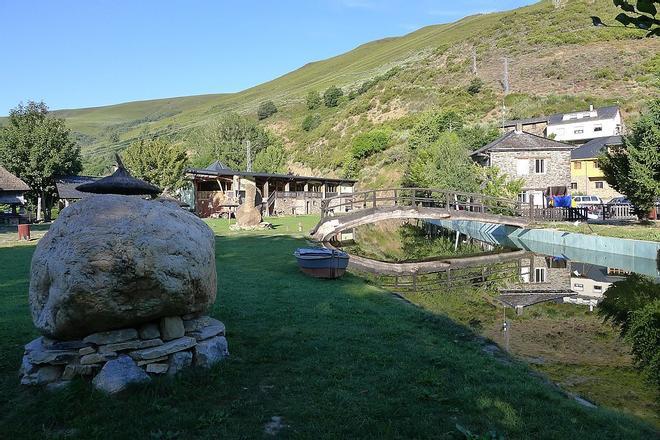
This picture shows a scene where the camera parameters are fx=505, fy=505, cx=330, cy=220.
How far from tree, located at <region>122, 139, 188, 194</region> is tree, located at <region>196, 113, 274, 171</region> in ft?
72.7

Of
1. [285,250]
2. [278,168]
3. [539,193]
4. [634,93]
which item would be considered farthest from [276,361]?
[634,93]

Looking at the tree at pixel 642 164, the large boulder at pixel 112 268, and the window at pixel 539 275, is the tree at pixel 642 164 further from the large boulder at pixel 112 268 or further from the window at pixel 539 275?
the large boulder at pixel 112 268

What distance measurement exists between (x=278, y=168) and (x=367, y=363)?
60.1 metres

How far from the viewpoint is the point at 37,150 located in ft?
129

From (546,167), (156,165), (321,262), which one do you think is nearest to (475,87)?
(546,167)

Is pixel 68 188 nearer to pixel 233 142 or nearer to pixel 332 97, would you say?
pixel 233 142

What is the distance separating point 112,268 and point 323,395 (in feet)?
8.55

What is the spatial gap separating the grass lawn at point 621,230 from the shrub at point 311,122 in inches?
2416

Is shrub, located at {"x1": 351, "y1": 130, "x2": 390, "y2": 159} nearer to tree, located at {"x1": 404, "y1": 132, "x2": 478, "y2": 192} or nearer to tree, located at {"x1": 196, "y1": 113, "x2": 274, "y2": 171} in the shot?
tree, located at {"x1": 196, "y1": 113, "x2": 274, "y2": 171}

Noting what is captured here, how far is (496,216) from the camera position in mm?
27203

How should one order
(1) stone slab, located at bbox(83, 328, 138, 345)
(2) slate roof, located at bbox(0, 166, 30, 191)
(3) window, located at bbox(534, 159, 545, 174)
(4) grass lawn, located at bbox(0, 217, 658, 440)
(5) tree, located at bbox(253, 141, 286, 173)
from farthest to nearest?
(5) tree, located at bbox(253, 141, 286, 173), (3) window, located at bbox(534, 159, 545, 174), (2) slate roof, located at bbox(0, 166, 30, 191), (1) stone slab, located at bbox(83, 328, 138, 345), (4) grass lawn, located at bbox(0, 217, 658, 440)

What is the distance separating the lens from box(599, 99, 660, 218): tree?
23.9m

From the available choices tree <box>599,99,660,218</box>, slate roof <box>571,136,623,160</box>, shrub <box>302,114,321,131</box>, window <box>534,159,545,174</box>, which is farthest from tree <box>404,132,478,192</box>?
shrub <box>302,114,321,131</box>

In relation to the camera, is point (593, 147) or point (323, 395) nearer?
point (323, 395)
